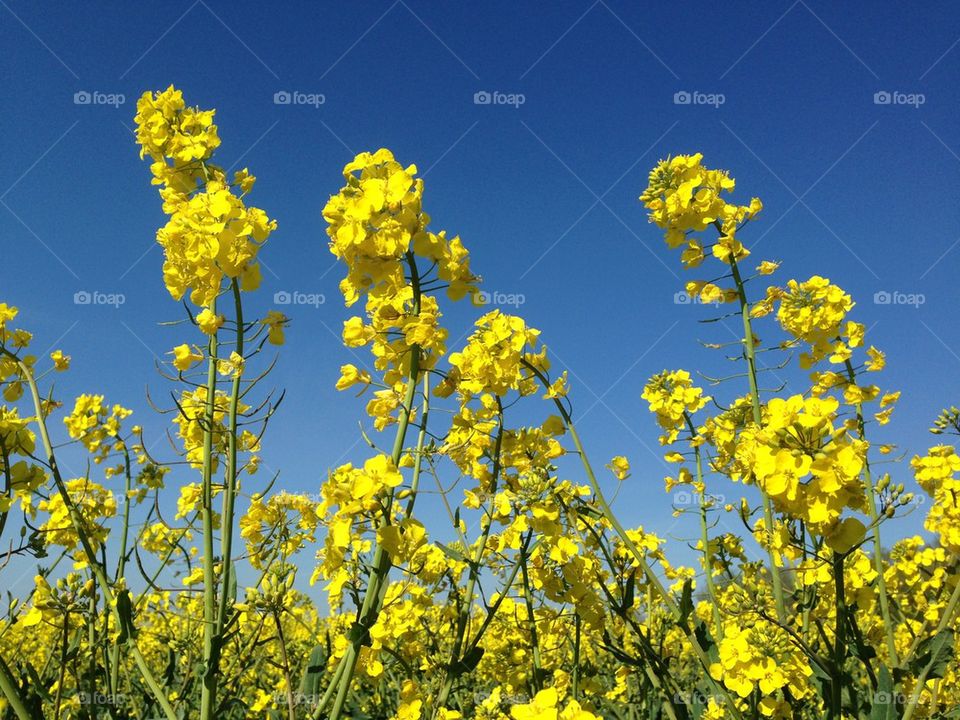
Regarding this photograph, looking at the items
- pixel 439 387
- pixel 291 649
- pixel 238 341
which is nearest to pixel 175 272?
pixel 238 341

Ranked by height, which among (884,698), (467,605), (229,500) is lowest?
(884,698)

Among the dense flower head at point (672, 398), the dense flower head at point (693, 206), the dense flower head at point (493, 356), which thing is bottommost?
the dense flower head at point (493, 356)

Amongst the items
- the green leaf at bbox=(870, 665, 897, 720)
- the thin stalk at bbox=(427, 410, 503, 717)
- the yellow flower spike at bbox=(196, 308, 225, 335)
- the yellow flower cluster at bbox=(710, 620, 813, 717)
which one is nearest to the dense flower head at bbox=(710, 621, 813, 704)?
the yellow flower cluster at bbox=(710, 620, 813, 717)

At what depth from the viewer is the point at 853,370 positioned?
4.16 m

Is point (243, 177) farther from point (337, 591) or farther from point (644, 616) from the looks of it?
point (644, 616)

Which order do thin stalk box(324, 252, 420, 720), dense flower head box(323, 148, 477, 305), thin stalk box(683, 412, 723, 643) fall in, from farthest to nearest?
thin stalk box(683, 412, 723, 643) → dense flower head box(323, 148, 477, 305) → thin stalk box(324, 252, 420, 720)

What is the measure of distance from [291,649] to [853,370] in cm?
405

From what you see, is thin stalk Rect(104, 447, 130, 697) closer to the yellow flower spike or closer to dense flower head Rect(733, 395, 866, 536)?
the yellow flower spike

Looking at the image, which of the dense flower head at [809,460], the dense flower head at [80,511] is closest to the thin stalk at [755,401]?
the dense flower head at [809,460]

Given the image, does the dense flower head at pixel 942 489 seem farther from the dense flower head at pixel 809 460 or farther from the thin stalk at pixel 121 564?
the thin stalk at pixel 121 564

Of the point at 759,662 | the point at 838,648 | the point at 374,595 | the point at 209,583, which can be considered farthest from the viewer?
the point at 759,662

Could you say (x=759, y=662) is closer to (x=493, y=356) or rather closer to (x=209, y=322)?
(x=493, y=356)

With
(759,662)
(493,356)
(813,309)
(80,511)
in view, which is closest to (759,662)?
(759,662)

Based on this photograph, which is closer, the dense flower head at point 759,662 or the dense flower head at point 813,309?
the dense flower head at point 759,662
